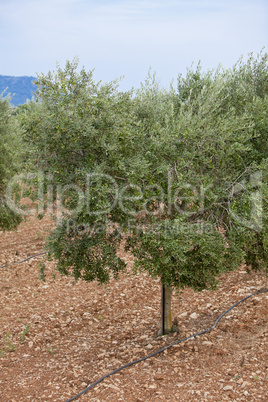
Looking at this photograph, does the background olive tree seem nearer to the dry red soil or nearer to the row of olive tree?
the dry red soil

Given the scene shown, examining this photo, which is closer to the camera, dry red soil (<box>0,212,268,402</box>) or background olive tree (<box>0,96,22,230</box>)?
dry red soil (<box>0,212,268,402</box>)

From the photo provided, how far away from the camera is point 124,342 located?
991 cm

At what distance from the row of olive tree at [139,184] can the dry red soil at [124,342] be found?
1.74 m

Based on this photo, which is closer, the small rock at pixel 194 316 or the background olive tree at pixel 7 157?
the small rock at pixel 194 316

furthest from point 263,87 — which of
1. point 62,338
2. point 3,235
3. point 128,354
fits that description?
point 3,235

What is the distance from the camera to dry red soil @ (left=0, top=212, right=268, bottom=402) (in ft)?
24.8

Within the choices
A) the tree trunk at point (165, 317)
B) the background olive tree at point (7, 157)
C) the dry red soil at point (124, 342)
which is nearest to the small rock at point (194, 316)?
the dry red soil at point (124, 342)

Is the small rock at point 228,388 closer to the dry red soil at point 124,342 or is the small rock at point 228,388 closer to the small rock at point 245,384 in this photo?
the dry red soil at point 124,342

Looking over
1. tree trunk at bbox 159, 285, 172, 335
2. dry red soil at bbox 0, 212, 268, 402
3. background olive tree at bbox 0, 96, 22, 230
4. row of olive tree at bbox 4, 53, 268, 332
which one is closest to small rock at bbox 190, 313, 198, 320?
dry red soil at bbox 0, 212, 268, 402

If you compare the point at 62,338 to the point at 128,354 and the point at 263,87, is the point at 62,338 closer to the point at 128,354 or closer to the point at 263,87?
the point at 128,354

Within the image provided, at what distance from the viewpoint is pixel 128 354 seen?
9.05 meters

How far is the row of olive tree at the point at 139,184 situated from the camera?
648 centimetres

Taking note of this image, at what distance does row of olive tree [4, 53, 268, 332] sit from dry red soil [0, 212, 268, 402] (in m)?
1.74

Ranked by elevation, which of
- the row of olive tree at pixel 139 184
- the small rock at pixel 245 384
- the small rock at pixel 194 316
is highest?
the row of olive tree at pixel 139 184
